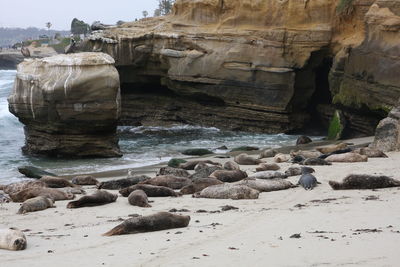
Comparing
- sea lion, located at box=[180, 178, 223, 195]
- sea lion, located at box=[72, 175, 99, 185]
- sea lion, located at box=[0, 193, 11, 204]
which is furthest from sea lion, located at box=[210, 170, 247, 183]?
sea lion, located at box=[0, 193, 11, 204]

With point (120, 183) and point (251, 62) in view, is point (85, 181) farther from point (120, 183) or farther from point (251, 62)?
point (251, 62)

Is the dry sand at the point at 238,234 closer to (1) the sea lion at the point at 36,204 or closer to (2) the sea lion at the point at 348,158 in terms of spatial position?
(1) the sea lion at the point at 36,204

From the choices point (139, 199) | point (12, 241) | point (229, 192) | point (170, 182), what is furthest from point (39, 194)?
point (12, 241)

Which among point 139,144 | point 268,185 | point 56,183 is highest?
point 268,185

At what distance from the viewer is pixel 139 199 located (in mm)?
9656

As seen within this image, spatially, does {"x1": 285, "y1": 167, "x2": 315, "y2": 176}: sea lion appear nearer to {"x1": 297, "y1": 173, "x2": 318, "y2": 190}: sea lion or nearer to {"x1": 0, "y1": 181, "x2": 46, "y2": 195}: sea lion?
{"x1": 297, "y1": 173, "x2": 318, "y2": 190}: sea lion

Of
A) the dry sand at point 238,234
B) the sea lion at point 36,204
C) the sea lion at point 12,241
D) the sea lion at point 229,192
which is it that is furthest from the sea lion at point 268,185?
the sea lion at point 12,241

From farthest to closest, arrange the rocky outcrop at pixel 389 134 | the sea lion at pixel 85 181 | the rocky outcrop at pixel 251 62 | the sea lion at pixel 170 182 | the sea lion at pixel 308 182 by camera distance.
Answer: the rocky outcrop at pixel 251 62
the rocky outcrop at pixel 389 134
the sea lion at pixel 85 181
the sea lion at pixel 170 182
the sea lion at pixel 308 182

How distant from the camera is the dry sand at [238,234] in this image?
5746 millimetres

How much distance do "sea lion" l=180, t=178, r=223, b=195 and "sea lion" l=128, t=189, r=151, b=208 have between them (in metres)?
1.09

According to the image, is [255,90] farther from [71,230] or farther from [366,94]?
[71,230]

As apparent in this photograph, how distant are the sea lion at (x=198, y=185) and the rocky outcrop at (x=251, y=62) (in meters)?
9.67

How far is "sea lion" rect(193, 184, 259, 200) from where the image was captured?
984cm

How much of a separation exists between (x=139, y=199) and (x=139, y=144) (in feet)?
41.9
